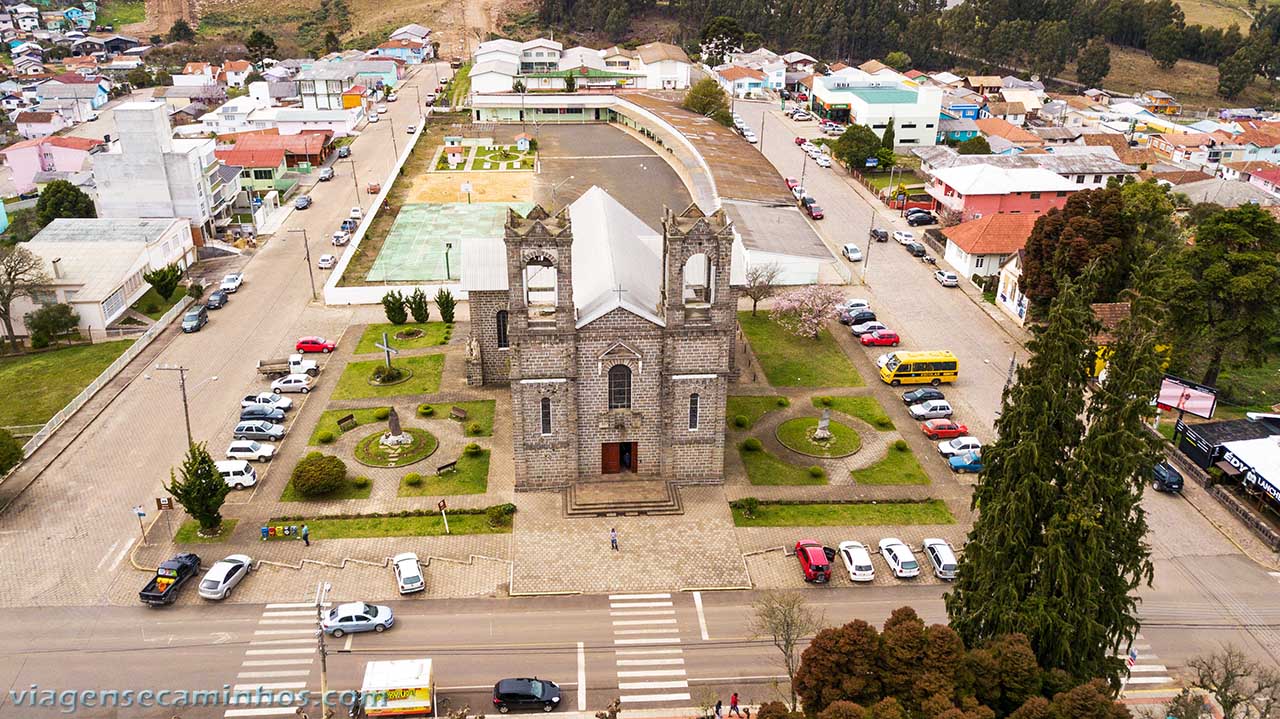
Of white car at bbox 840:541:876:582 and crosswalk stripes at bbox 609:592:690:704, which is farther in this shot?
white car at bbox 840:541:876:582

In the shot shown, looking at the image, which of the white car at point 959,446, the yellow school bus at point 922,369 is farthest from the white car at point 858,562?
the yellow school bus at point 922,369

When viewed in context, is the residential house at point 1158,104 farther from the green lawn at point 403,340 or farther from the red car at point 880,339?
the green lawn at point 403,340

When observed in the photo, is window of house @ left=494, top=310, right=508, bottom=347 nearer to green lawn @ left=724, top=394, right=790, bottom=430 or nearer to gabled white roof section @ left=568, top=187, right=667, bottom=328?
gabled white roof section @ left=568, top=187, right=667, bottom=328

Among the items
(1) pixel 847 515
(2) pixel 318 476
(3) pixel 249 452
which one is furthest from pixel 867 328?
(3) pixel 249 452

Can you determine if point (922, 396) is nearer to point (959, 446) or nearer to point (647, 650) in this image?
point (959, 446)

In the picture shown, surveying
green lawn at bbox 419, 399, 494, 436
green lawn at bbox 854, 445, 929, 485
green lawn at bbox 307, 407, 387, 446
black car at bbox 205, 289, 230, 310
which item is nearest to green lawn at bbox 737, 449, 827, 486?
green lawn at bbox 854, 445, 929, 485

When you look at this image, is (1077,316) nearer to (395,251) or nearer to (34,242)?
(395,251)

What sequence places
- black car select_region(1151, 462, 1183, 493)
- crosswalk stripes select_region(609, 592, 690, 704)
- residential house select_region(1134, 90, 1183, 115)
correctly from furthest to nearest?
1. residential house select_region(1134, 90, 1183, 115)
2. black car select_region(1151, 462, 1183, 493)
3. crosswalk stripes select_region(609, 592, 690, 704)
